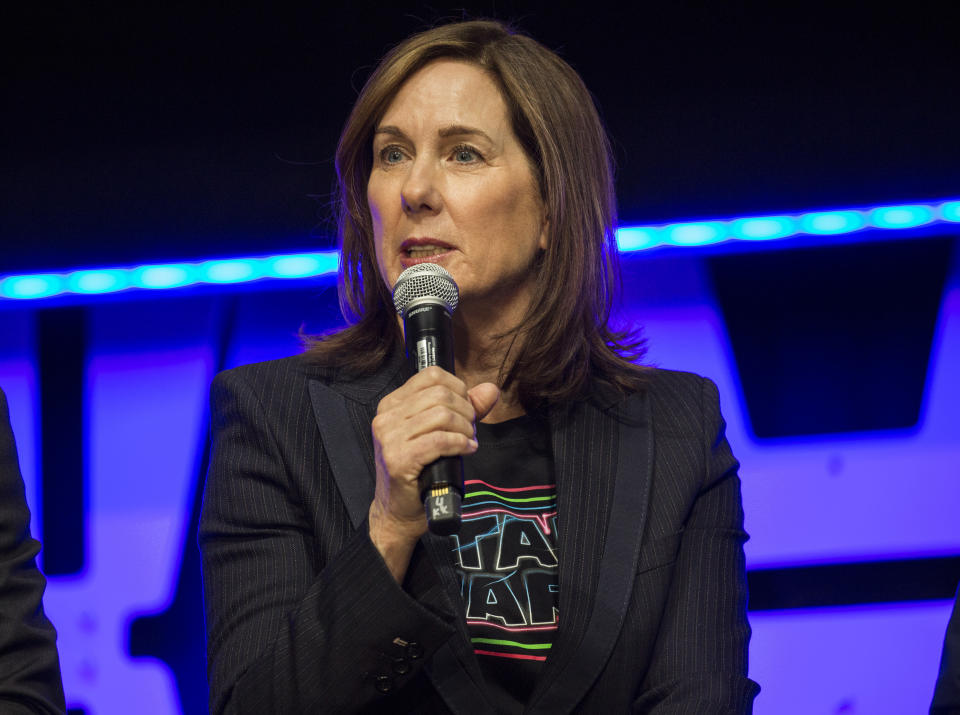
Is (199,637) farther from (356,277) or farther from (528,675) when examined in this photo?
(528,675)

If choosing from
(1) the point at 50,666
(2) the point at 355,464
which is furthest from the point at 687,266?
(1) the point at 50,666

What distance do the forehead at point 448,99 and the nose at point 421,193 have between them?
147mm

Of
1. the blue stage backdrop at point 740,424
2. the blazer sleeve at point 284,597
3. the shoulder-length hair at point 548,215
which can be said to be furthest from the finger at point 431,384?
the blue stage backdrop at point 740,424

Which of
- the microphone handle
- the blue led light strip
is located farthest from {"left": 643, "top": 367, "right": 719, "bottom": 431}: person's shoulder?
the blue led light strip

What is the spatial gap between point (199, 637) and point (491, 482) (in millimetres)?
1362

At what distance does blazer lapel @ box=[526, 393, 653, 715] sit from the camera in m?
1.64

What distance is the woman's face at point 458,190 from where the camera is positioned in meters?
1.83

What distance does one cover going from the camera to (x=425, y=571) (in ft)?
4.98

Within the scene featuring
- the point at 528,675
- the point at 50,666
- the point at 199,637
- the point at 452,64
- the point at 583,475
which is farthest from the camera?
the point at 199,637

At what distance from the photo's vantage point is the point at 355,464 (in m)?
1.74

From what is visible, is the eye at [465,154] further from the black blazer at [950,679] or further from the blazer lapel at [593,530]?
the black blazer at [950,679]

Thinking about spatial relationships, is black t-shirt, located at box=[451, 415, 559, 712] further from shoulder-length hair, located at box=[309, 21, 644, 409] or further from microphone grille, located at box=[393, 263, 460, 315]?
microphone grille, located at box=[393, 263, 460, 315]

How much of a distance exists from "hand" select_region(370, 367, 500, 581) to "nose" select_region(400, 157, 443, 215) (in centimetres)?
56

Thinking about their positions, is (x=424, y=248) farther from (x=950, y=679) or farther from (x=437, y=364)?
(x=950, y=679)
